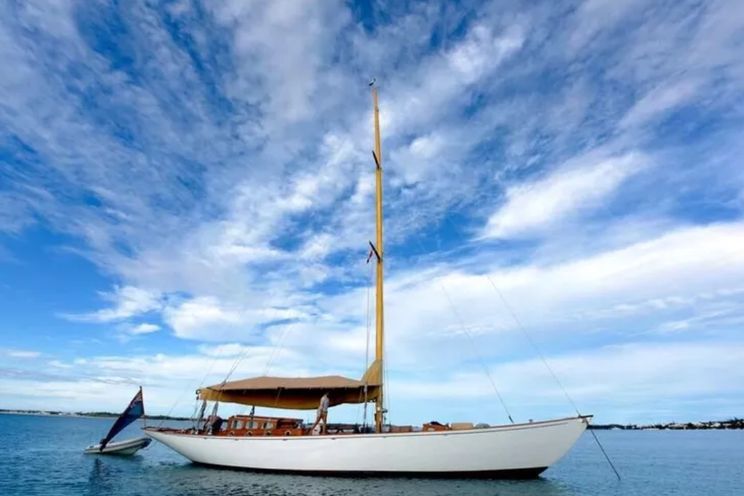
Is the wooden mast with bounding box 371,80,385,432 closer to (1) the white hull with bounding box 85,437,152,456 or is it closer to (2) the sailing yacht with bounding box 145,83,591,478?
(2) the sailing yacht with bounding box 145,83,591,478

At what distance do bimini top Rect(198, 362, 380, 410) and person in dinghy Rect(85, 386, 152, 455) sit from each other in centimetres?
1344

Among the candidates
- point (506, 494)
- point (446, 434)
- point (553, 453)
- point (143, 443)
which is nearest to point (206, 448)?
point (143, 443)

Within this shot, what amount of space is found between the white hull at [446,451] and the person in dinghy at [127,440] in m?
21.1

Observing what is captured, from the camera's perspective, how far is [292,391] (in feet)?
98.1

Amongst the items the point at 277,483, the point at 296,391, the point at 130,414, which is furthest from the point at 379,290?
the point at 130,414

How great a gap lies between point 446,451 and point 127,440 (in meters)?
32.0

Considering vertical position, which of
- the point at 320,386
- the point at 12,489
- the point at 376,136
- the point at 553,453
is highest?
the point at 376,136

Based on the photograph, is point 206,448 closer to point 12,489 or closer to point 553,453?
point 12,489

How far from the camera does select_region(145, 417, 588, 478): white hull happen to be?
24016 mm

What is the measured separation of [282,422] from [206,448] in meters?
6.42

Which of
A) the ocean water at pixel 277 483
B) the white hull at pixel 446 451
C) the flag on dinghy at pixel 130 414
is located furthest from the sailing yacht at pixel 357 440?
the flag on dinghy at pixel 130 414

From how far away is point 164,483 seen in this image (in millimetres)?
25719

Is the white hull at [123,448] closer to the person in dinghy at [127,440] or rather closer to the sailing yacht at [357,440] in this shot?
the person in dinghy at [127,440]

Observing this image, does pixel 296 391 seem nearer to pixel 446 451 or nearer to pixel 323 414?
pixel 323 414
